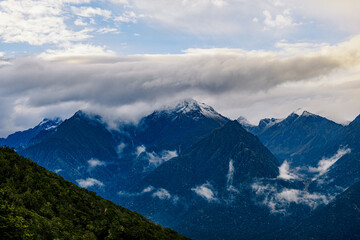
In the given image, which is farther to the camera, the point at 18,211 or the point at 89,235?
the point at 89,235

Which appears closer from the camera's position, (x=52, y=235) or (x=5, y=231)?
(x=5, y=231)

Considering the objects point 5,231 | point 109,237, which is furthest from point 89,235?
point 5,231

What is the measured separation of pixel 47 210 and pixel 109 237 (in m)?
34.0

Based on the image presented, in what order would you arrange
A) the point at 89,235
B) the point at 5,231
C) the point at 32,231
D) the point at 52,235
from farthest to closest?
the point at 89,235 < the point at 52,235 < the point at 32,231 < the point at 5,231

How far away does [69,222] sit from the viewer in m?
196

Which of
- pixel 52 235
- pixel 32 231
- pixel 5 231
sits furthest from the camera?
pixel 52 235

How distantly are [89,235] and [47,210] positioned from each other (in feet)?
91.3

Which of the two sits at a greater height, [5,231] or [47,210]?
[47,210]

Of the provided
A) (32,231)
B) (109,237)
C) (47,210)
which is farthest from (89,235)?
(32,231)

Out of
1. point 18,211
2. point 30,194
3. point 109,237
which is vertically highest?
point 30,194

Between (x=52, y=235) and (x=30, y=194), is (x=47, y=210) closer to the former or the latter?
(x=30, y=194)

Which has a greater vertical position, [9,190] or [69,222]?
[9,190]

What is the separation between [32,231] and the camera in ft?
489

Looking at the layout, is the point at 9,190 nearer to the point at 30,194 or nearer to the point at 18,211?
the point at 30,194
